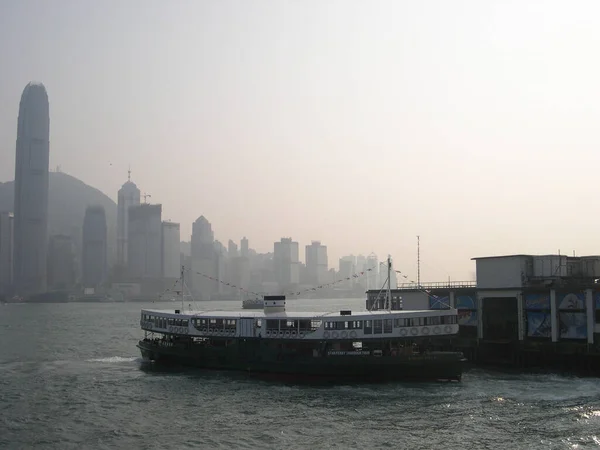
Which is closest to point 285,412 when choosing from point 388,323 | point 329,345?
point 329,345

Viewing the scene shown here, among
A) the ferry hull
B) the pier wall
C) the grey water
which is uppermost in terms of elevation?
the pier wall

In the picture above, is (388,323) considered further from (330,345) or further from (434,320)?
(330,345)

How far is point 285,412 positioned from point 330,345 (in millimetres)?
13034

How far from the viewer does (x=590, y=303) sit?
5844 centimetres

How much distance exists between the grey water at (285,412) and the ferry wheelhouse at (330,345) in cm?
157

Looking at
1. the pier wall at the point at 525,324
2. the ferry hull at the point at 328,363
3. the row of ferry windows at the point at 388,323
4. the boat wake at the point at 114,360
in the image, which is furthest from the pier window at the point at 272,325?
the boat wake at the point at 114,360

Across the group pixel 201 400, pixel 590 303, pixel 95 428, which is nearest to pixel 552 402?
pixel 590 303

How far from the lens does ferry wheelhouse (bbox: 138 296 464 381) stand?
54.9 metres

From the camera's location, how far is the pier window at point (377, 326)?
5677cm

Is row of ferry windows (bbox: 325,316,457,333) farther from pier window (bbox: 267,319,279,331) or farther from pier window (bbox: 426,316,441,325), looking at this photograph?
pier window (bbox: 267,319,279,331)

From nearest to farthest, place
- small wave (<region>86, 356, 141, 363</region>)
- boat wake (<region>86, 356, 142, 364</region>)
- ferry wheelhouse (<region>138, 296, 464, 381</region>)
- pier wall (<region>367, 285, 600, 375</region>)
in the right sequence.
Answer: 1. ferry wheelhouse (<region>138, 296, 464, 381</region>)
2. pier wall (<region>367, 285, 600, 375</region>)
3. boat wake (<region>86, 356, 142, 364</region>)
4. small wave (<region>86, 356, 141, 363</region>)

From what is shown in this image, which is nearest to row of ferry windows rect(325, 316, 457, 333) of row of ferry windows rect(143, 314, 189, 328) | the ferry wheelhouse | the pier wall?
the ferry wheelhouse

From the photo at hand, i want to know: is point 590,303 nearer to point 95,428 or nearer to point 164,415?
point 164,415

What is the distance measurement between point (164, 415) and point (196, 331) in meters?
17.7
